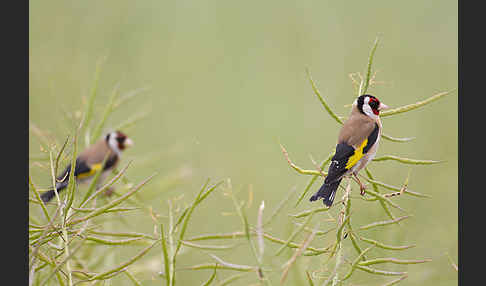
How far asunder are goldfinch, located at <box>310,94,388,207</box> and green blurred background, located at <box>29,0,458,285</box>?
1463mm

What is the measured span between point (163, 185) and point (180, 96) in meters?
2.22

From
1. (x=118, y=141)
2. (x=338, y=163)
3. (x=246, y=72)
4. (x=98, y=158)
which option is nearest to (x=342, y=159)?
(x=338, y=163)

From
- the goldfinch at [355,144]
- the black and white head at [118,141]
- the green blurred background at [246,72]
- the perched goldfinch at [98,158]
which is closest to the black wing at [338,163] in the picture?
the goldfinch at [355,144]

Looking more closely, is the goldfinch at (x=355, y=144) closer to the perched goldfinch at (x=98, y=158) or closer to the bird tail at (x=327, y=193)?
the bird tail at (x=327, y=193)

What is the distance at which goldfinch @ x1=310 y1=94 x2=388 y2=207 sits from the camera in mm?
852

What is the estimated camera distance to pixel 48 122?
235 centimetres

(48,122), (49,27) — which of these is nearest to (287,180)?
(48,122)

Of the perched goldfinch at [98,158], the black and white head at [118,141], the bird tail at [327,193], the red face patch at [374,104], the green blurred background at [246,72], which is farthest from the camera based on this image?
the green blurred background at [246,72]

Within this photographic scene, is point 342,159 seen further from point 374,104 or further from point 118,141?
point 118,141

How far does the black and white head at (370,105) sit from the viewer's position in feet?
2.96

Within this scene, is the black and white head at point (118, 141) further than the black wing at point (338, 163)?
Yes

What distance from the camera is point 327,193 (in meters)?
0.83

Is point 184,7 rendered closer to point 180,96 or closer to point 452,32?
point 180,96

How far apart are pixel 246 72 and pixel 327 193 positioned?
2707 mm
